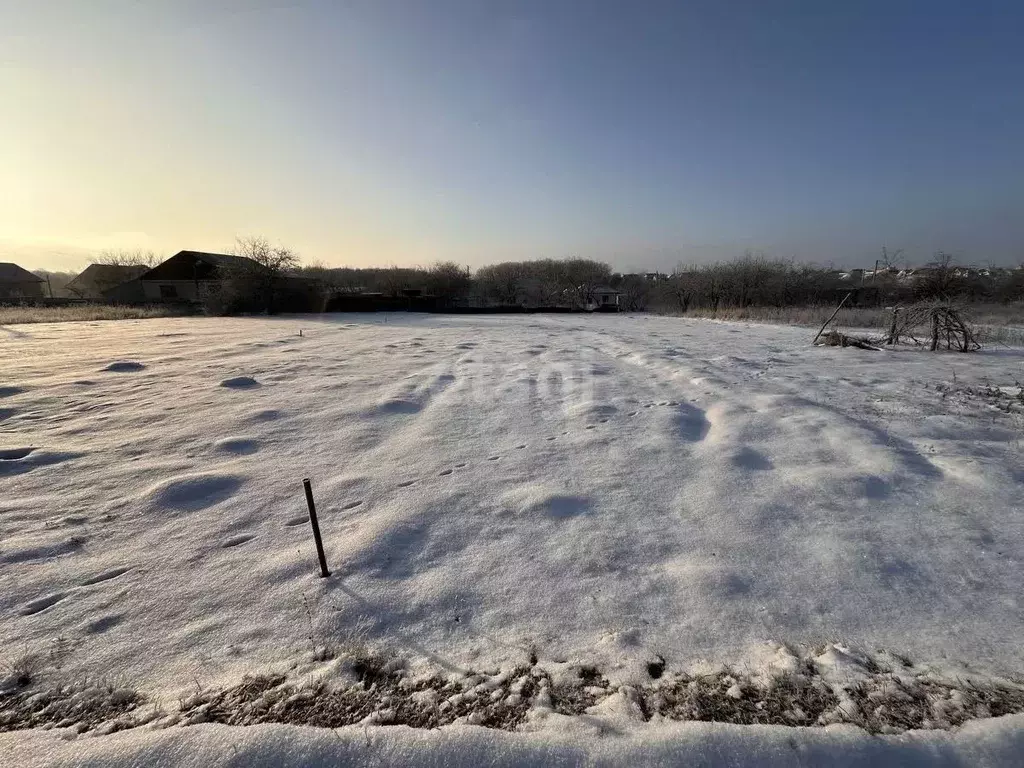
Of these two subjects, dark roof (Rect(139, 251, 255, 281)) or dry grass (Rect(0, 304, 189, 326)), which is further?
dark roof (Rect(139, 251, 255, 281))

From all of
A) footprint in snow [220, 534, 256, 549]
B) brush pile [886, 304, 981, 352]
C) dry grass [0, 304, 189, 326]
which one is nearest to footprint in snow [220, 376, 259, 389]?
footprint in snow [220, 534, 256, 549]

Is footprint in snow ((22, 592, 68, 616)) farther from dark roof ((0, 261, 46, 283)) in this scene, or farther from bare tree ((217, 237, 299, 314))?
dark roof ((0, 261, 46, 283))

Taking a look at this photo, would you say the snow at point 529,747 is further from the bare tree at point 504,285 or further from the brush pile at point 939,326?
the bare tree at point 504,285

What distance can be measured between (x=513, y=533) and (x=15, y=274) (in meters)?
80.7

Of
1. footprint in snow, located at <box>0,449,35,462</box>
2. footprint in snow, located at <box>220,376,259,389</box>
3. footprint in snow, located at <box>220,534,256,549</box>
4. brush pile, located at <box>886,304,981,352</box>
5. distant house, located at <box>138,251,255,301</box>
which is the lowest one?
footprint in snow, located at <box>220,534,256,549</box>

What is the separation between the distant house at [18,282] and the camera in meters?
50.2

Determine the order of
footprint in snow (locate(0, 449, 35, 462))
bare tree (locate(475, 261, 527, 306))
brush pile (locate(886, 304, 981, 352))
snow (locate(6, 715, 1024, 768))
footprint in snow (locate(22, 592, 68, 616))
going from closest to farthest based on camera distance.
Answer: snow (locate(6, 715, 1024, 768)) → footprint in snow (locate(22, 592, 68, 616)) → footprint in snow (locate(0, 449, 35, 462)) → brush pile (locate(886, 304, 981, 352)) → bare tree (locate(475, 261, 527, 306))

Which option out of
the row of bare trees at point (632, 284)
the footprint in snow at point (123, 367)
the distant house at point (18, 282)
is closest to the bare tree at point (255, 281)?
the row of bare trees at point (632, 284)

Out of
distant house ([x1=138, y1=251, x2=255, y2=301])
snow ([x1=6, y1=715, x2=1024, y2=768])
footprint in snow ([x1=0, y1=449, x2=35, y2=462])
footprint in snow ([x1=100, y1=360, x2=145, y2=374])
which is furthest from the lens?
distant house ([x1=138, y1=251, x2=255, y2=301])

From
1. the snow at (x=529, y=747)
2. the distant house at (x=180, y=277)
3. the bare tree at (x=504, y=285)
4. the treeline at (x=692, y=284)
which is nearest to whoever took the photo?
the snow at (x=529, y=747)

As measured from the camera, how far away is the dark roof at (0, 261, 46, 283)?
5196cm

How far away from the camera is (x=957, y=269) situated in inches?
1147

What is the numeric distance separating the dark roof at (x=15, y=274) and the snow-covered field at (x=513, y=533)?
70.1 metres

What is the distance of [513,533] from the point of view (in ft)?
11.5
